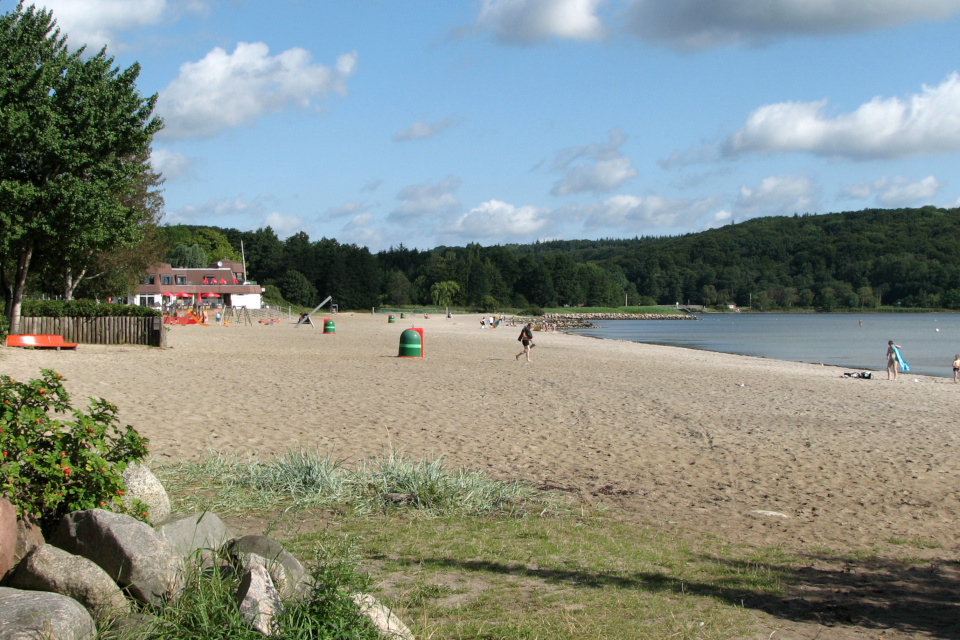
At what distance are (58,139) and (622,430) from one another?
17485mm

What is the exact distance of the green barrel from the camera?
24.8 meters

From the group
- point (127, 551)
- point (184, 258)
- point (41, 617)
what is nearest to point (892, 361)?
point (127, 551)

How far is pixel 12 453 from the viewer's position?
3.95 m

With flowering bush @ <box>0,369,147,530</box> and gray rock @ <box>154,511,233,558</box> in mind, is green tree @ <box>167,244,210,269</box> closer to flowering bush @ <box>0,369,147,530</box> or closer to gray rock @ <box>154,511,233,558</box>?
gray rock @ <box>154,511,233,558</box>

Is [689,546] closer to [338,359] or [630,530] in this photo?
[630,530]

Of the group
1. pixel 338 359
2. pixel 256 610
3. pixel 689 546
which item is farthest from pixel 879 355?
pixel 256 610

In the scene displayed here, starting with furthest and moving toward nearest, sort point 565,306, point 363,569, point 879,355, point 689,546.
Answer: point 565,306, point 879,355, point 689,546, point 363,569

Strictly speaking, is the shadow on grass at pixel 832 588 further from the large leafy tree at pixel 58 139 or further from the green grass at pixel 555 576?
the large leafy tree at pixel 58 139

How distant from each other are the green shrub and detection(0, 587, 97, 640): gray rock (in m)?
23.9

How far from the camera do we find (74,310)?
82.7 feet

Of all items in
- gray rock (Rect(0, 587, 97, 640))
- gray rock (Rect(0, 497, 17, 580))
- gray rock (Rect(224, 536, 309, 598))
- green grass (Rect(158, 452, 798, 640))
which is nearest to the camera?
gray rock (Rect(0, 587, 97, 640))

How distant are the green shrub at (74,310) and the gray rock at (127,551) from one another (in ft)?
76.3

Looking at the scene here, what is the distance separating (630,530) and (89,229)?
19.9 metres

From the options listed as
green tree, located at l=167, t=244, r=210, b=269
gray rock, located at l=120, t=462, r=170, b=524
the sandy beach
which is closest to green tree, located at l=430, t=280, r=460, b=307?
green tree, located at l=167, t=244, r=210, b=269
